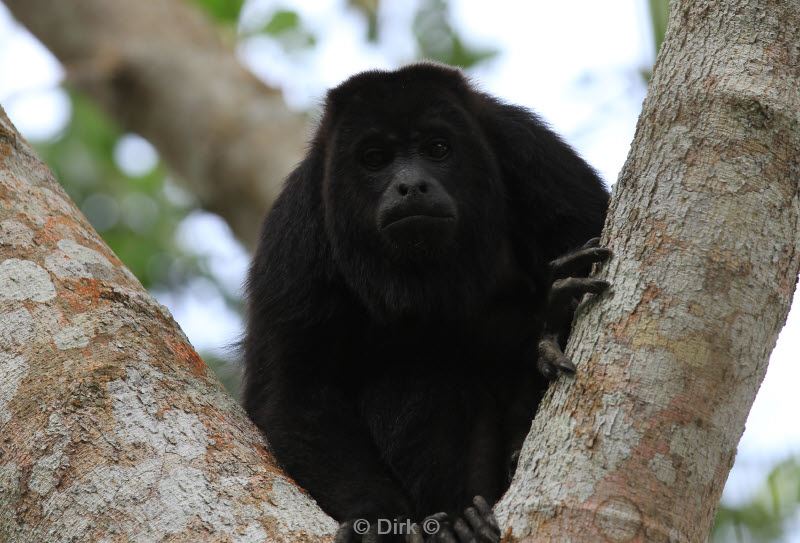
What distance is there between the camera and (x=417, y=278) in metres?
3.90

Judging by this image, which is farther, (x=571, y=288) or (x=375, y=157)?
(x=375, y=157)

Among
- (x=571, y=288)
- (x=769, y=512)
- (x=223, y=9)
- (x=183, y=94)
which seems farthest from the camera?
(x=223, y=9)

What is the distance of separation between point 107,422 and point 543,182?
181 centimetres

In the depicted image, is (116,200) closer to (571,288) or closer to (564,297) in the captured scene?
(564,297)

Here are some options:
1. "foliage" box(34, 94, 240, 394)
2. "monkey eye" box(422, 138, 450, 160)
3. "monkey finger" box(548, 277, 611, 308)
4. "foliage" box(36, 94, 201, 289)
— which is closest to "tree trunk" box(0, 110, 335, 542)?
"monkey finger" box(548, 277, 611, 308)

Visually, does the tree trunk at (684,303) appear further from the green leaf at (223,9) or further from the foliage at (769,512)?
the green leaf at (223,9)

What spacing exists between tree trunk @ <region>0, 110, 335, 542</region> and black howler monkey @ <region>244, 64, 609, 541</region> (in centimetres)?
58

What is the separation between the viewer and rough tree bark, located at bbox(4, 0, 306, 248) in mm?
7355

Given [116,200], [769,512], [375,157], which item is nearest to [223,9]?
[116,200]

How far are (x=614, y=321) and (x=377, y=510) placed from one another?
1.01m

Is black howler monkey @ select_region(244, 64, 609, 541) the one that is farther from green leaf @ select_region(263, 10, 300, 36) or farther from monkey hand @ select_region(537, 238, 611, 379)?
green leaf @ select_region(263, 10, 300, 36)

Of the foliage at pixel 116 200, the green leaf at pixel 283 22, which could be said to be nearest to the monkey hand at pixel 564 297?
the green leaf at pixel 283 22

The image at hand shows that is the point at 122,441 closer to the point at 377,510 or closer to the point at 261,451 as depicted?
the point at 261,451

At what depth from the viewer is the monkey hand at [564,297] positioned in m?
2.59
